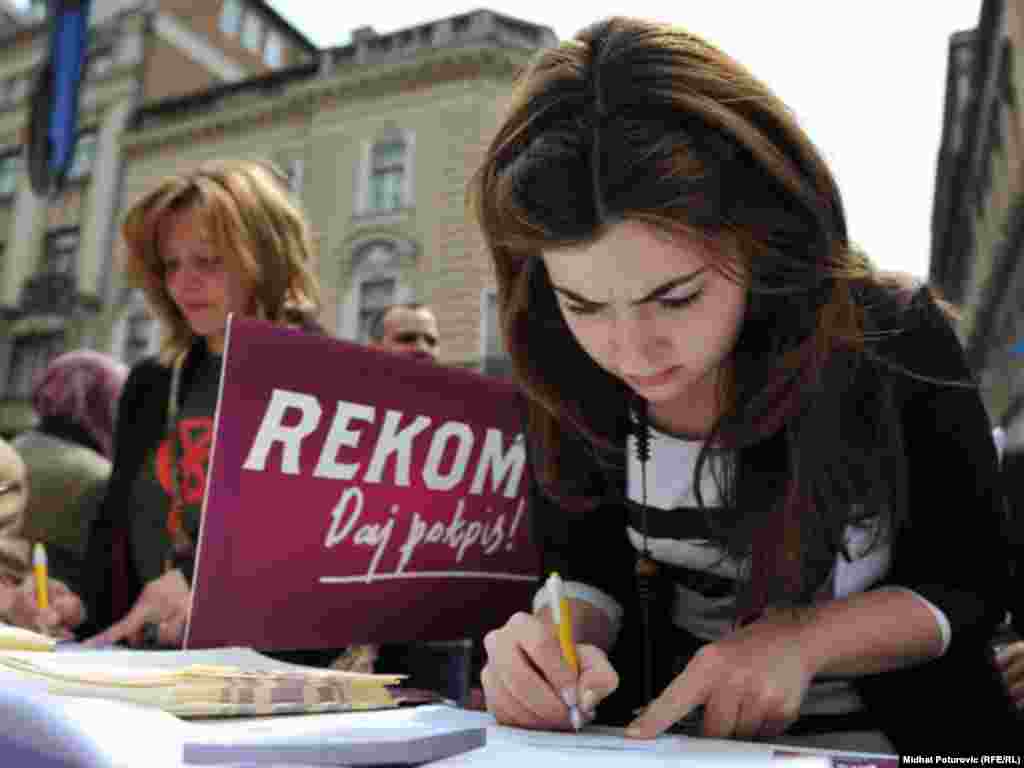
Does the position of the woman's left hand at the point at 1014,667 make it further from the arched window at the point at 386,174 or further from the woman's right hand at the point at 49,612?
the arched window at the point at 386,174

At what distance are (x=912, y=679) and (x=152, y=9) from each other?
45.8ft

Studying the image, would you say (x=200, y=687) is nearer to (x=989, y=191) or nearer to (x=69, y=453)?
(x=989, y=191)

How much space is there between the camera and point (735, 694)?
68 centimetres

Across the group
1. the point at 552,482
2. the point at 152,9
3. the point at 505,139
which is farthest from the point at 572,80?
the point at 152,9

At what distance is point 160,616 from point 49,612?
14 centimetres

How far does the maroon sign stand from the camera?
3.55ft

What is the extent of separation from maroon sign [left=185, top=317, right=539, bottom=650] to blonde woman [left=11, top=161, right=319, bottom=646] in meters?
0.45

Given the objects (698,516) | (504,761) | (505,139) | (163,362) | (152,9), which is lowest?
(504,761)

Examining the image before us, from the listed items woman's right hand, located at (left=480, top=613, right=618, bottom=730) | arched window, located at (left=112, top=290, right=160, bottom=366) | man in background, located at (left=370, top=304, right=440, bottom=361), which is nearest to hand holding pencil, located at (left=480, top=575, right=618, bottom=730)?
woman's right hand, located at (left=480, top=613, right=618, bottom=730)

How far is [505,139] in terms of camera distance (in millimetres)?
816

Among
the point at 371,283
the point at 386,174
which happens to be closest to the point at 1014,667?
the point at 371,283

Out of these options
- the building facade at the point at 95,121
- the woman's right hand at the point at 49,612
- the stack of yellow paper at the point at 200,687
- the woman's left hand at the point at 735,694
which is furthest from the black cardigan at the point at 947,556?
the building facade at the point at 95,121

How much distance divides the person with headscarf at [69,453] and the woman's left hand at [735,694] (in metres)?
1.49

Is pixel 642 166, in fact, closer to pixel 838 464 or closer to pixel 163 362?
pixel 838 464
